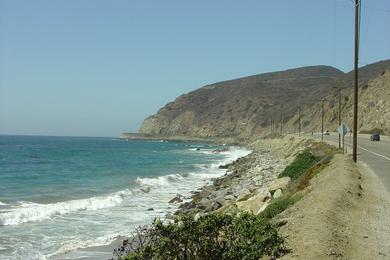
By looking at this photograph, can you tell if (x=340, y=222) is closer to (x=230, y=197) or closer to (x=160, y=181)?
(x=230, y=197)

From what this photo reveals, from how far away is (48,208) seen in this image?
27.2 meters

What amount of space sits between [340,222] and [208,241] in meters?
4.84

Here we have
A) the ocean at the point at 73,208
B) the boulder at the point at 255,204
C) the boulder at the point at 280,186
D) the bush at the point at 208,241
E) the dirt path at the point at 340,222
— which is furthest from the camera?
the boulder at the point at 280,186

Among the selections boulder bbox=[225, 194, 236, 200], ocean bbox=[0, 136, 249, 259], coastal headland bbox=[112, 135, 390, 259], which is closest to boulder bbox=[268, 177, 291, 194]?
coastal headland bbox=[112, 135, 390, 259]

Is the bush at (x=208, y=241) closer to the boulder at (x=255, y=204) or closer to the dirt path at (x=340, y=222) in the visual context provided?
the dirt path at (x=340, y=222)

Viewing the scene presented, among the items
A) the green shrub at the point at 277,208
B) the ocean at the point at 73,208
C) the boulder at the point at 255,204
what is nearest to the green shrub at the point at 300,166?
the ocean at the point at 73,208

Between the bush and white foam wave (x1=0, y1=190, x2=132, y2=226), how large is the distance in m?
17.5

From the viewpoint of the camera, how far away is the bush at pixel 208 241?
7238 mm

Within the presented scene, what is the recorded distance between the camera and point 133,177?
163ft

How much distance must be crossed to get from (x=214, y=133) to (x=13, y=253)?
176 meters

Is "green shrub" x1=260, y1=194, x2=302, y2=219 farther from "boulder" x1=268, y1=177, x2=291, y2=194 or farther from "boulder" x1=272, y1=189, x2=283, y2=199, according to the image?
"boulder" x1=268, y1=177, x2=291, y2=194

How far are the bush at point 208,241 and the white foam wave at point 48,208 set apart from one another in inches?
688

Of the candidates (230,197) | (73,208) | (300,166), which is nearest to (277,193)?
(230,197)

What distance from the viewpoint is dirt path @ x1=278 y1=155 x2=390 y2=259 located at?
9070 mm
